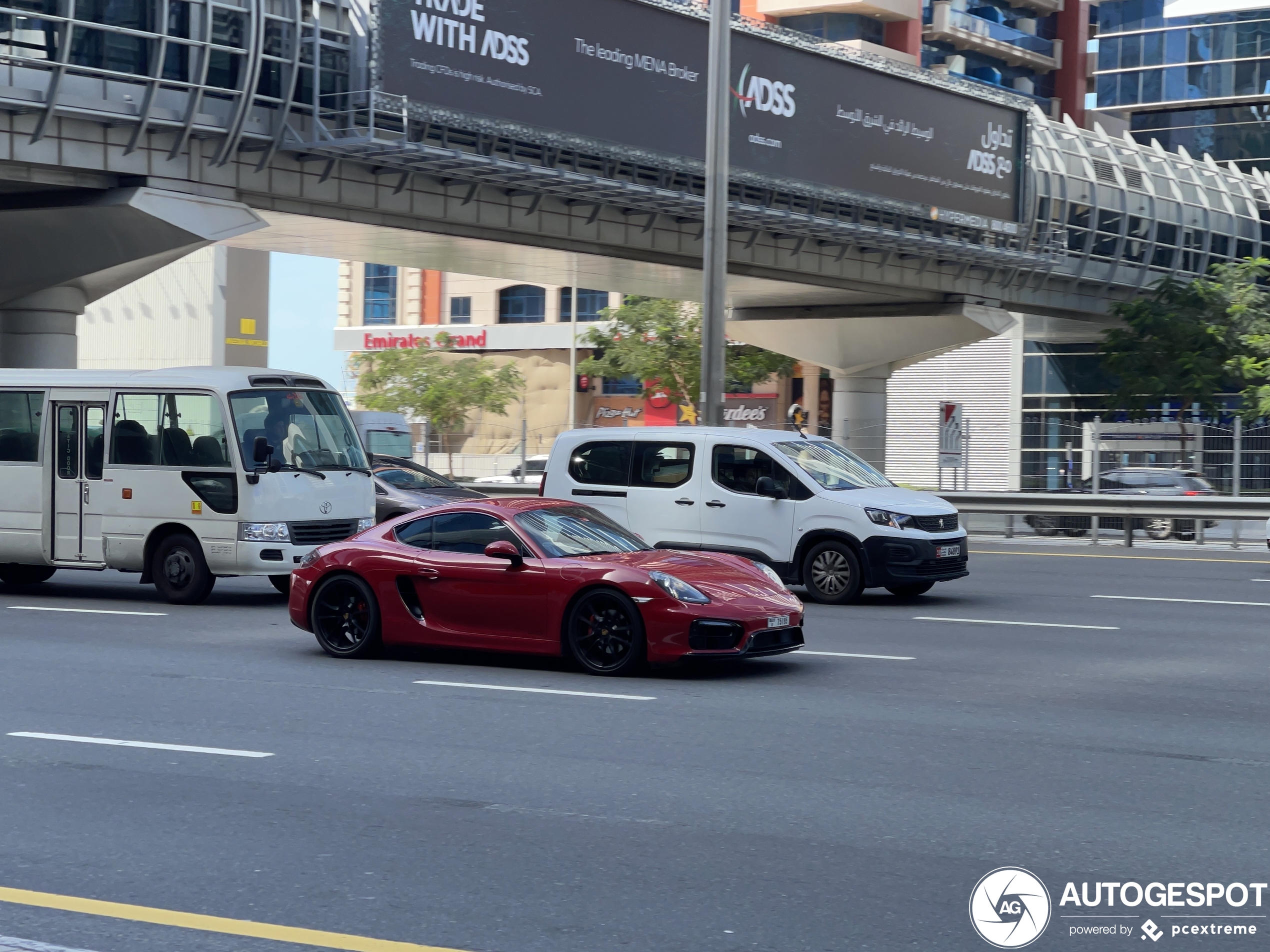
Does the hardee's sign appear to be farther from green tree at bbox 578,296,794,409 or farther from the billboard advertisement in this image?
the billboard advertisement

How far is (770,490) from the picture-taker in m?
16.1

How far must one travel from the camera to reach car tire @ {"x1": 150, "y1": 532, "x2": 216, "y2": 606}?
51.9 feet

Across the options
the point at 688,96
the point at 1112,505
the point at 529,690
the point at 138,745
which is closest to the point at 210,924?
the point at 138,745

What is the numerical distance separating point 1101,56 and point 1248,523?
43664 mm

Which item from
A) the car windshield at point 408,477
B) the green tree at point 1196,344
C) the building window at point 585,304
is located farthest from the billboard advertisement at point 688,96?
the building window at point 585,304

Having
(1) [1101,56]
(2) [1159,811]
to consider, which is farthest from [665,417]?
(2) [1159,811]

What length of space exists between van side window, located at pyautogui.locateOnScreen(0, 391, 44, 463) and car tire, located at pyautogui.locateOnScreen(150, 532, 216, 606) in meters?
1.87

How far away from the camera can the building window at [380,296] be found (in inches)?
3162

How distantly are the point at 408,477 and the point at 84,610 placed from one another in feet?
29.0

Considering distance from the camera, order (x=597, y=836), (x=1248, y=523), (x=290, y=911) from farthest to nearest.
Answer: (x=1248, y=523), (x=597, y=836), (x=290, y=911)

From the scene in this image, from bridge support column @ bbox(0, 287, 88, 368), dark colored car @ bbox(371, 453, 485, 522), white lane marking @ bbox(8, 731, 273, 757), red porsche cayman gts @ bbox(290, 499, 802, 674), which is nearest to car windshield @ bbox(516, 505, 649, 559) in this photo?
red porsche cayman gts @ bbox(290, 499, 802, 674)

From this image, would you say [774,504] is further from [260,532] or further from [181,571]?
[181,571]

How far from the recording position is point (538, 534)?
38.0ft

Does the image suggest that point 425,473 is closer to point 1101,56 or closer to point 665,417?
point 665,417
